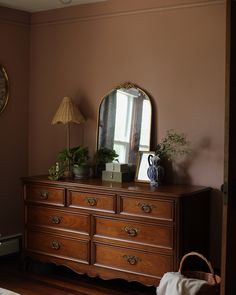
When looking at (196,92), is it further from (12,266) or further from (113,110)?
(12,266)

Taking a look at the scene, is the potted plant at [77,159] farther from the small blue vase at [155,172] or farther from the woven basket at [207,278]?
the woven basket at [207,278]

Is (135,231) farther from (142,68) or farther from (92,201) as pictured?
(142,68)

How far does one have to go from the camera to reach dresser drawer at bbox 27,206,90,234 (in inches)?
155

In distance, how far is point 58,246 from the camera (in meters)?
4.10

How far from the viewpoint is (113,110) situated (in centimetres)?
432

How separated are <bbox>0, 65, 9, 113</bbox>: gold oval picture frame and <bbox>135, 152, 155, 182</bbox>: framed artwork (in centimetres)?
150

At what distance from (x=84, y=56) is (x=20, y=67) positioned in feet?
2.40

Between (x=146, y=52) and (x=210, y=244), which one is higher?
(x=146, y=52)

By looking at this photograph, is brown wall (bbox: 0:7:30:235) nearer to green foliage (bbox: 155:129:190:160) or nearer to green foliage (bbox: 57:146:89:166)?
green foliage (bbox: 57:146:89:166)

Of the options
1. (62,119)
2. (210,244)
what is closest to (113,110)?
(62,119)

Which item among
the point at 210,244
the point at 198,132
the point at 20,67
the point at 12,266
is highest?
the point at 20,67

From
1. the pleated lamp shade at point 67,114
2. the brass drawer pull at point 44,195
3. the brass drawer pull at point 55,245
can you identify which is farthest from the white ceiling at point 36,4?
the brass drawer pull at point 55,245

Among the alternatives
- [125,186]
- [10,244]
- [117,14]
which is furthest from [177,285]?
[117,14]

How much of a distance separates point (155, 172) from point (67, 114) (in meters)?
1.06
